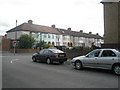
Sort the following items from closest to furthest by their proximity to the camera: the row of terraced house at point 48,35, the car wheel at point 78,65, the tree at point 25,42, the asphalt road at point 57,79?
the asphalt road at point 57,79 < the car wheel at point 78,65 < the tree at point 25,42 < the row of terraced house at point 48,35

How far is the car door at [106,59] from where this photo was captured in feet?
Result: 27.8

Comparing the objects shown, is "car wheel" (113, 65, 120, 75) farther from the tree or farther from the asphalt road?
the tree

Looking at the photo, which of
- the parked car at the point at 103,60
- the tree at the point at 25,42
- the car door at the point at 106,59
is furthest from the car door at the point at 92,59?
the tree at the point at 25,42

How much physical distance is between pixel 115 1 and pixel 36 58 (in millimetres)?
11847

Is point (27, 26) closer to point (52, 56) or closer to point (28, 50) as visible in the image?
point (28, 50)

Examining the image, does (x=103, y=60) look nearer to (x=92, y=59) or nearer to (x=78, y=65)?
(x=92, y=59)

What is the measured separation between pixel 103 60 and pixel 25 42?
29.7 metres

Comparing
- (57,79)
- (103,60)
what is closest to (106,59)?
(103,60)

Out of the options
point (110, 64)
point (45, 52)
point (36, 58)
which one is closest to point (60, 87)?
point (110, 64)

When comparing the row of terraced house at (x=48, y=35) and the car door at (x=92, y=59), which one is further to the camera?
the row of terraced house at (x=48, y=35)

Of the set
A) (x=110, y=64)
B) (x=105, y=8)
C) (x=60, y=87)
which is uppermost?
(x=105, y=8)

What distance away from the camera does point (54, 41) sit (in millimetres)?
53750

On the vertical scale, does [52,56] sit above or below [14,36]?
below

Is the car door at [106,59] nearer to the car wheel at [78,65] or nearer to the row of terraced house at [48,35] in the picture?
the car wheel at [78,65]
